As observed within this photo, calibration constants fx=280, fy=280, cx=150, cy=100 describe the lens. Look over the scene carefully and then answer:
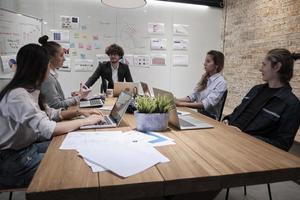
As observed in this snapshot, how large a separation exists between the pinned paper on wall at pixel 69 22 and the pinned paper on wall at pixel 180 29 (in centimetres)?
168

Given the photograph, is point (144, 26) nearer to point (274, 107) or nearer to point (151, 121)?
point (274, 107)

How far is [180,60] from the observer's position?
5098 millimetres

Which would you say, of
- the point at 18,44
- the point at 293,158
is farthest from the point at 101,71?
the point at 293,158

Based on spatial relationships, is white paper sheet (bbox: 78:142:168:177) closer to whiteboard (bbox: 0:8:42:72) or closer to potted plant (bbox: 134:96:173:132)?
potted plant (bbox: 134:96:173:132)

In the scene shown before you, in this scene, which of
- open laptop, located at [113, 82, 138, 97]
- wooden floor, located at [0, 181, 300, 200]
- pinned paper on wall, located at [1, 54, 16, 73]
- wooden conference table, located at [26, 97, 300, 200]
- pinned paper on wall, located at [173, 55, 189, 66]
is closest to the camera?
wooden conference table, located at [26, 97, 300, 200]

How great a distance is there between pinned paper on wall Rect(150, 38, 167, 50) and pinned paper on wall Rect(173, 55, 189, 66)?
28 centimetres

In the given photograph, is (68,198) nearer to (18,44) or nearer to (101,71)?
(101,71)

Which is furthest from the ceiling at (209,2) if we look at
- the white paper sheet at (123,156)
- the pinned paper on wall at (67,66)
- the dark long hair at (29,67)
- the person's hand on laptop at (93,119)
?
the white paper sheet at (123,156)

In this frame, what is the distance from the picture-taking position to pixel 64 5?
448 cm

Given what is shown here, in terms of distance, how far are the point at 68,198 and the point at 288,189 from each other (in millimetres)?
2543

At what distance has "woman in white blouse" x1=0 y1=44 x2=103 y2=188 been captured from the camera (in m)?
1.45

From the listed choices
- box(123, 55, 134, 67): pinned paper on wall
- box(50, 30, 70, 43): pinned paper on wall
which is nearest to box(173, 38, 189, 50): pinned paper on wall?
box(123, 55, 134, 67): pinned paper on wall

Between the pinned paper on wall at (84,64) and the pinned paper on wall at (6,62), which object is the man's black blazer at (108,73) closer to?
the pinned paper on wall at (84,64)

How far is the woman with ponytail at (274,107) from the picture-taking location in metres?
1.90
